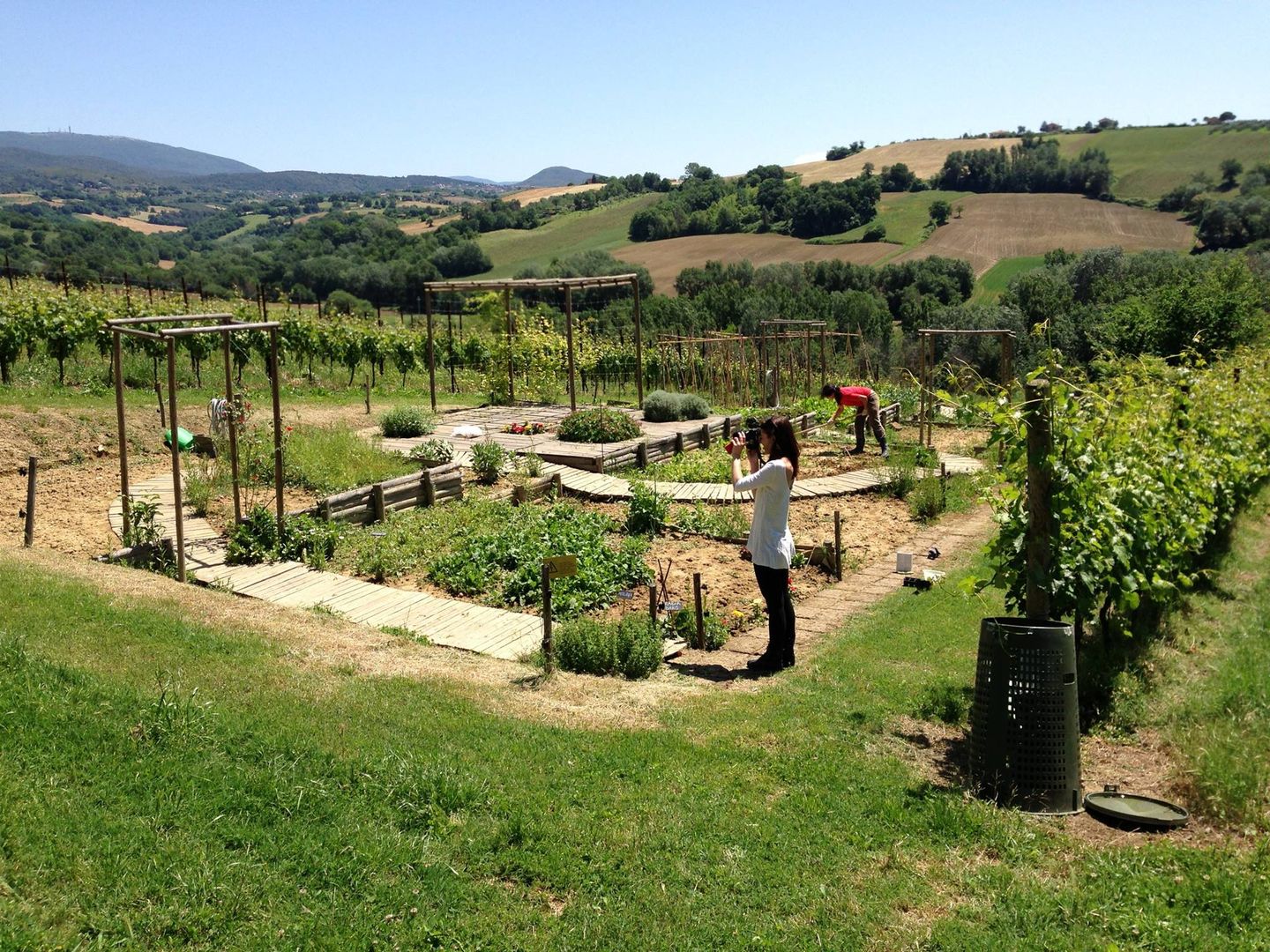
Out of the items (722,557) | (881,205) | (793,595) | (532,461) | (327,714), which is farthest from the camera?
(881,205)

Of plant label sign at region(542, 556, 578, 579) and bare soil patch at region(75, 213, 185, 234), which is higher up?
bare soil patch at region(75, 213, 185, 234)

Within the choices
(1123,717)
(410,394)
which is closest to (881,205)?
(410,394)

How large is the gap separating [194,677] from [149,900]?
2124 millimetres

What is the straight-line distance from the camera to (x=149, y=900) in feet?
11.9

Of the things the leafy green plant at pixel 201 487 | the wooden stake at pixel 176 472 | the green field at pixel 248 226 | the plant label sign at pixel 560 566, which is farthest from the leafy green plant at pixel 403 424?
the green field at pixel 248 226

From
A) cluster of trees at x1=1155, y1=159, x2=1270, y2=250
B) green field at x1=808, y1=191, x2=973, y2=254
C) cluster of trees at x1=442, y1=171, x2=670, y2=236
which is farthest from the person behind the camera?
cluster of trees at x1=442, y1=171, x2=670, y2=236

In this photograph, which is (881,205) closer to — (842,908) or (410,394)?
(410,394)

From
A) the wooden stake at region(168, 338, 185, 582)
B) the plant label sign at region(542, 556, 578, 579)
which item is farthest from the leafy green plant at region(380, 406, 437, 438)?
the plant label sign at region(542, 556, 578, 579)

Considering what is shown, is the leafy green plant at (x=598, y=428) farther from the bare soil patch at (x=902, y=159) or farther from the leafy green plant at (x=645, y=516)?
the bare soil patch at (x=902, y=159)

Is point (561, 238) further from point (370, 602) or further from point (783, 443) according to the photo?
point (783, 443)

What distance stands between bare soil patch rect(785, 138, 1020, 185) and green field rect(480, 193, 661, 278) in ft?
51.6

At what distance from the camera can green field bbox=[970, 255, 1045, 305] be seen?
5950cm

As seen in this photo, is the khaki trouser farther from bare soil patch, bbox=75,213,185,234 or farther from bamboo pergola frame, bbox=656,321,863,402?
bare soil patch, bbox=75,213,185,234

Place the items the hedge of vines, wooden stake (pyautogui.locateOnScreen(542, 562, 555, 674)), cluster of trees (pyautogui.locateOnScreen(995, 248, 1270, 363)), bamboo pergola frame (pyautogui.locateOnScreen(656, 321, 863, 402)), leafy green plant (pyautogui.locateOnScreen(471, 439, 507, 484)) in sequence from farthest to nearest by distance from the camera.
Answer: cluster of trees (pyautogui.locateOnScreen(995, 248, 1270, 363)) → bamboo pergola frame (pyautogui.locateOnScreen(656, 321, 863, 402)) → leafy green plant (pyautogui.locateOnScreen(471, 439, 507, 484)) → wooden stake (pyautogui.locateOnScreen(542, 562, 555, 674)) → the hedge of vines
